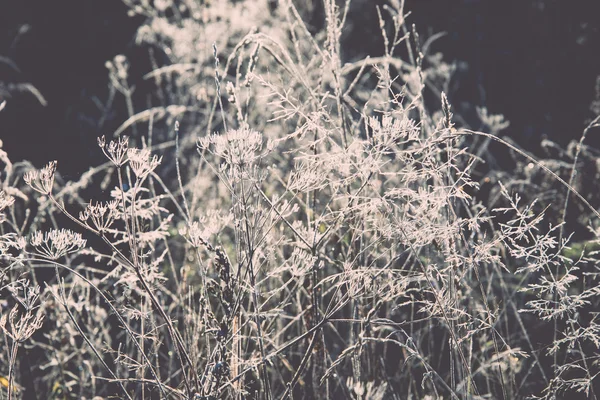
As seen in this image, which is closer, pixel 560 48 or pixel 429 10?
pixel 560 48

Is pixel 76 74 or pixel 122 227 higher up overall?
pixel 76 74

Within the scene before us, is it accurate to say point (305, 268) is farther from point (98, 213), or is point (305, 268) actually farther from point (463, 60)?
point (463, 60)

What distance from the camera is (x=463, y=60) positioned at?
18.1ft

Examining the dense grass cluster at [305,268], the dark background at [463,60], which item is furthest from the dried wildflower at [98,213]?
the dark background at [463,60]

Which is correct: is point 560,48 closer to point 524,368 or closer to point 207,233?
point 524,368

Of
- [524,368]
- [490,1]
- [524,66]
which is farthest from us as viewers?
[490,1]

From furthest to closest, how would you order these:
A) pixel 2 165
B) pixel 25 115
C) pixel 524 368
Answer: pixel 25 115, pixel 2 165, pixel 524 368

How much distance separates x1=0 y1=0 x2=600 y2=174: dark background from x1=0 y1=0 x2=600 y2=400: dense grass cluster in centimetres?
55

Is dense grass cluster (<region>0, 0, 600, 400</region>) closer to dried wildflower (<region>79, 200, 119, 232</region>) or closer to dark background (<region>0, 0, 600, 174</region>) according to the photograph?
dried wildflower (<region>79, 200, 119, 232</region>)

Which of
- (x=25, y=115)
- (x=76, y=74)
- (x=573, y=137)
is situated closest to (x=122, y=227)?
(x=25, y=115)

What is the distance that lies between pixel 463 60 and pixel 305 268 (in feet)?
16.2

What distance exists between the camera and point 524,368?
2.23 metres

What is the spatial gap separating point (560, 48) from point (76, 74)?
425 centimetres

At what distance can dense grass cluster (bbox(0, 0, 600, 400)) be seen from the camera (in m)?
A: 1.17
